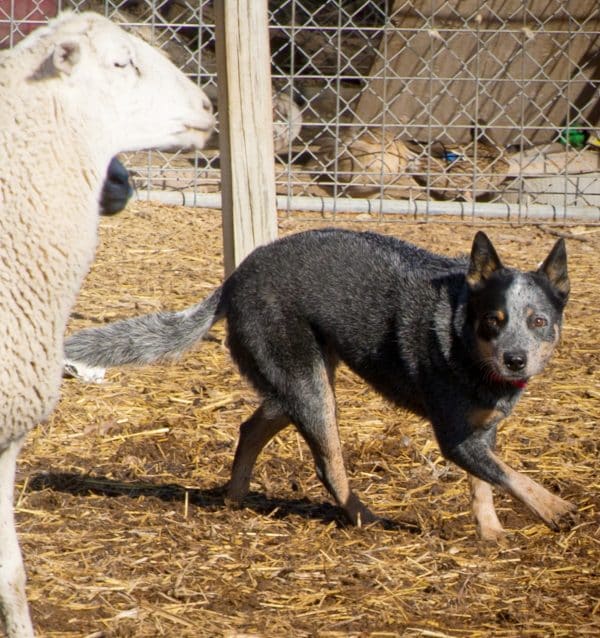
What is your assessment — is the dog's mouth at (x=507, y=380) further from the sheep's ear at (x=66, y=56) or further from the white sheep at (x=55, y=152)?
the sheep's ear at (x=66, y=56)

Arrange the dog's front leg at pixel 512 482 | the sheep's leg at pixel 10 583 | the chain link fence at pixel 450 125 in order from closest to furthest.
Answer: the sheep's leg at pixel 10 583, the dog's front leg at pixel 512 482, the chain link fence at pixel 450 125

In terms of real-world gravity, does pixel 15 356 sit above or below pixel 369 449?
above

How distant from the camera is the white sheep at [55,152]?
2.84m

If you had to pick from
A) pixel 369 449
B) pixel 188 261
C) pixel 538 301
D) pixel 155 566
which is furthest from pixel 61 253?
pixel 188 261

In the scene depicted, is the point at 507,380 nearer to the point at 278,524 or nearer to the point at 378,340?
the point at 378,340

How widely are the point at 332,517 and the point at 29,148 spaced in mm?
1875

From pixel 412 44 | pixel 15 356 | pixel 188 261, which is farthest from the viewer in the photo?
pixel 412 44

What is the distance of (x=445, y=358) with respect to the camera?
399 cm

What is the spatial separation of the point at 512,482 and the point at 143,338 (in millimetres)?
1399

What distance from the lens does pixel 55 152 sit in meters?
2.88

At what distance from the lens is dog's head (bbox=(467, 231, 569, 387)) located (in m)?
3.90

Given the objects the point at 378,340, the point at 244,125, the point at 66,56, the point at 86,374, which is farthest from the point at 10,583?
the point at 244,125

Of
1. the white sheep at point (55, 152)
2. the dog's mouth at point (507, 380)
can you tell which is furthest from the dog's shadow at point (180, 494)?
the white sheep at point (55, 152)

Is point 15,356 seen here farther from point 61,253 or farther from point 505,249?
point 505,249
